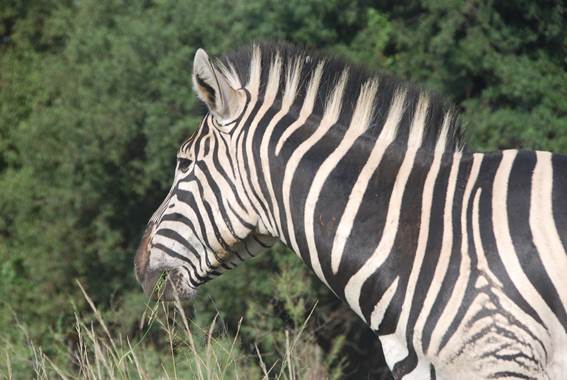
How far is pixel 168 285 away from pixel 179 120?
23.6 ft

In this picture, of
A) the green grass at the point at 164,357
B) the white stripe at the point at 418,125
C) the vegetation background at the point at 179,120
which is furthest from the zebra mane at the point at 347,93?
the vegetation background at the point at 179,120

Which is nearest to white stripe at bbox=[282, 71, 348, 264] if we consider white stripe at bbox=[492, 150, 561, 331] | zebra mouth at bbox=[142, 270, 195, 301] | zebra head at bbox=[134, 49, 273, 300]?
zebra head at bbox=[134, 49, 273, 300]

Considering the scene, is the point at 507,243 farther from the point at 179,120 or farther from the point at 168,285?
the point at 179,120

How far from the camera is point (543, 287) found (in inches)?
147

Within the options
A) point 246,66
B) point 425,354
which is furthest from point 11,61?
point 425,354

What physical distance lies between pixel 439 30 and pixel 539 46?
4.33ft

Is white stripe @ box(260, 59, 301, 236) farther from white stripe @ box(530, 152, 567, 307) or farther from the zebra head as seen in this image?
white stripe @ box(530, 152, 567, 307)

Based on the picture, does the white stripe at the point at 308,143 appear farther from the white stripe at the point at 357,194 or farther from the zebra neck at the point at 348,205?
the white stripe at the point at 357,194

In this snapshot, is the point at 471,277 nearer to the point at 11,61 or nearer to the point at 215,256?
the point at 215,256

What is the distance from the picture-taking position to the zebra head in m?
4.55

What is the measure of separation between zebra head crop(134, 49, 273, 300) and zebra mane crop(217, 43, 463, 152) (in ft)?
0.46

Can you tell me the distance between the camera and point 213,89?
14.8 ft

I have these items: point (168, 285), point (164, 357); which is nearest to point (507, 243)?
point (168, 285)

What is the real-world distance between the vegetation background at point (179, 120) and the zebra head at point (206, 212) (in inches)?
224
